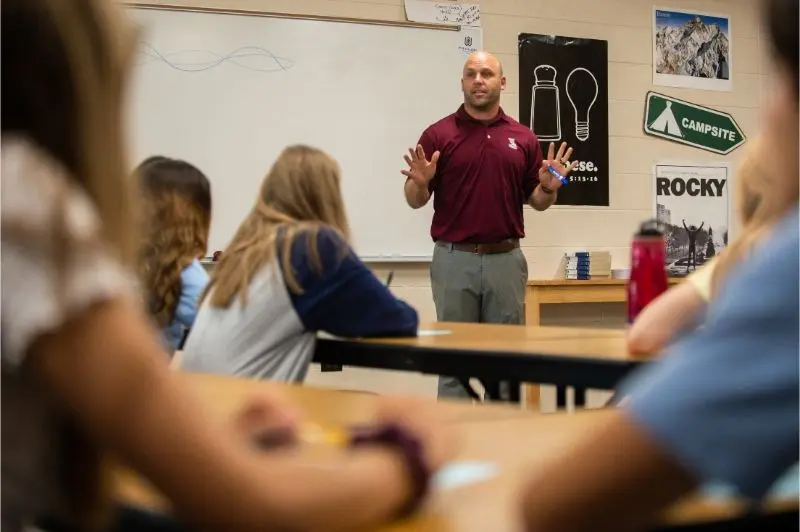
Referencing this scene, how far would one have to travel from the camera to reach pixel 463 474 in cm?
77

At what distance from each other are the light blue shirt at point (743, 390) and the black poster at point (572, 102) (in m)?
4.16

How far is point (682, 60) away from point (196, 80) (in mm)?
2707

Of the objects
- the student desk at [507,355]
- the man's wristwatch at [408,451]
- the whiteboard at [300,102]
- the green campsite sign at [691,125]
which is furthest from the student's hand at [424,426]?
the green campsite sign at [691,125]

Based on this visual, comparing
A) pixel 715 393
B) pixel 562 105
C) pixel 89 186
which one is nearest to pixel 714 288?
pixel 715 393

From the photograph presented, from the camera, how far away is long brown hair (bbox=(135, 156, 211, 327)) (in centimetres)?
231

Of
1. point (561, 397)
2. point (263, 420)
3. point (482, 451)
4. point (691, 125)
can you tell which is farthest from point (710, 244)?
point (263, 420)

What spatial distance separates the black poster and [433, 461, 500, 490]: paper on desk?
12.7 ft

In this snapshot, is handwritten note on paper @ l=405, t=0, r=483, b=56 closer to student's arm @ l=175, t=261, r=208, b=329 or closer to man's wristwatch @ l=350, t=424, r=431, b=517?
student's arm @ l=175, t=261, r=208, b=329

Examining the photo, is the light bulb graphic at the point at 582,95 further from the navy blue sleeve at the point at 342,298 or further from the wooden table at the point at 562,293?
the navy blue sleeve at the point at 342,298

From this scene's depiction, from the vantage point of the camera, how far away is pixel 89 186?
0.53 metres

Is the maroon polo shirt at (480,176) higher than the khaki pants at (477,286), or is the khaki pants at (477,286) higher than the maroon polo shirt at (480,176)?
the maroon polo shirt at (480,176)

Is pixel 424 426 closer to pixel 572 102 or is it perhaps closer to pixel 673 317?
pixel 673 317

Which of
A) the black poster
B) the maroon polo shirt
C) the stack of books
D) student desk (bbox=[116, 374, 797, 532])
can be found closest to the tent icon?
the black poster

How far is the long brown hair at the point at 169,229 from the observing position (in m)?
2.31
